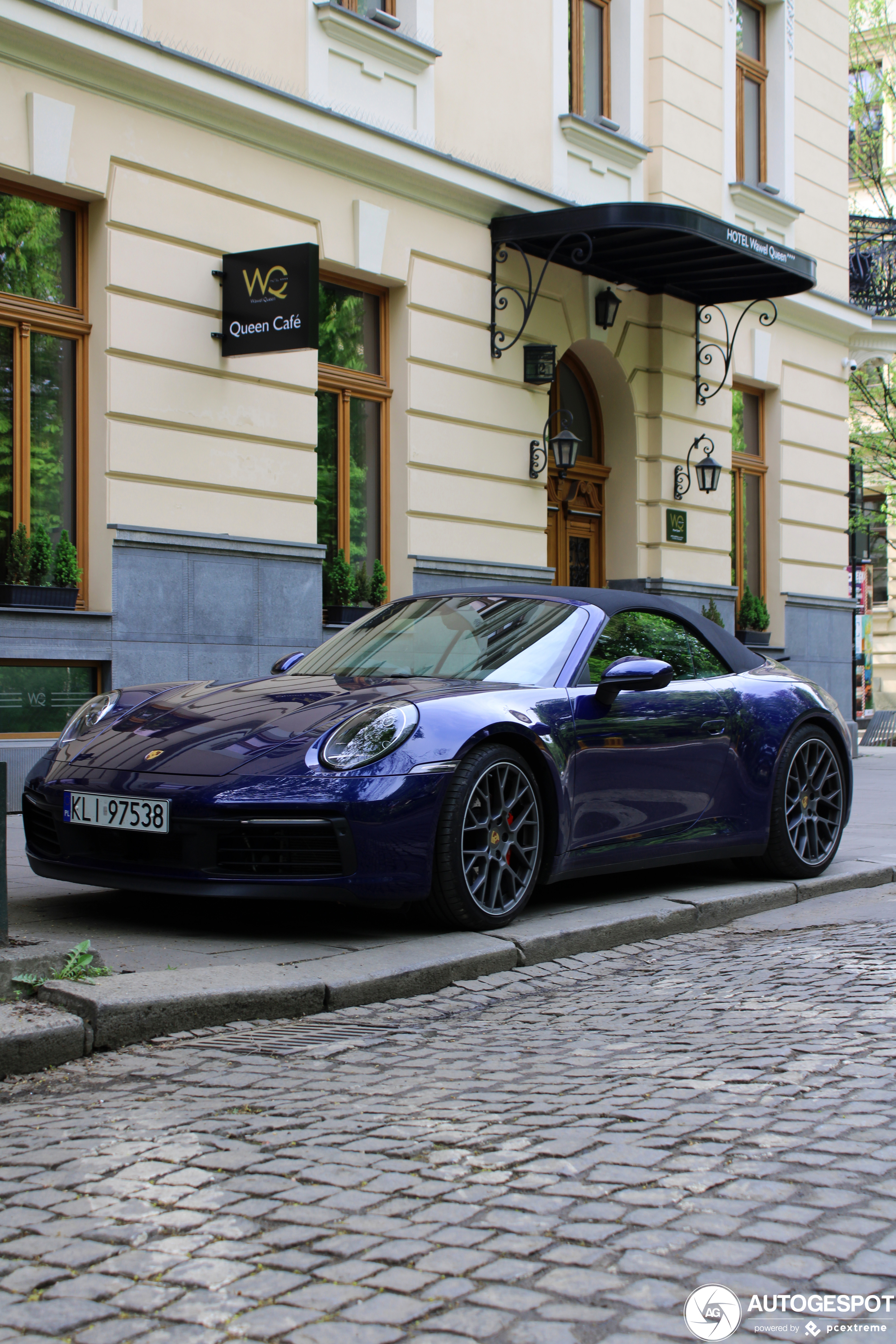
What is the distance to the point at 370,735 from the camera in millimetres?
5066

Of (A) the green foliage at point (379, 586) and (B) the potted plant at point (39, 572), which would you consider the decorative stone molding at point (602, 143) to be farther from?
(B) the potted plant at point (39, 572)

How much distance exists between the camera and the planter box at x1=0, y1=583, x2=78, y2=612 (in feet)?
31.8

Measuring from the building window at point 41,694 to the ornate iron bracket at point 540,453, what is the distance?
5359 mm

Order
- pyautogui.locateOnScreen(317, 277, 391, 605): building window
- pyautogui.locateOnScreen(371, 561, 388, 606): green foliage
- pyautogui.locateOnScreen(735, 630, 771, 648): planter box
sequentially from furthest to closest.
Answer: pyautogui.locateOnScreen(735, 630, 771, 648): planter box → pyautogui.locateOnScreen(371, 561, 388, 606): green foliage → pyautogui.locateOnScreen(317, 277, 391, 605): building window

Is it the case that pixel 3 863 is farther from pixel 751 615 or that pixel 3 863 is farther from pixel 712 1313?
pixel 751 615

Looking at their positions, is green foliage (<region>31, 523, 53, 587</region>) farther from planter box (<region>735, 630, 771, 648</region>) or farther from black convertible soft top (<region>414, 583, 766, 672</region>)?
planter box (<region>735, 630, 771, 648</region>)

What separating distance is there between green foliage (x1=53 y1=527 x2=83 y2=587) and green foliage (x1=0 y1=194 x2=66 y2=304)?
180 centimetres

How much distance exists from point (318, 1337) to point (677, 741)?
435cm

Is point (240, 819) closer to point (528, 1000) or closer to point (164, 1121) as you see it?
point (528, 1000)

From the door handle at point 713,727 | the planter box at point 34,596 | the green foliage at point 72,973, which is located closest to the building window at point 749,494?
the planter box at point 34,596

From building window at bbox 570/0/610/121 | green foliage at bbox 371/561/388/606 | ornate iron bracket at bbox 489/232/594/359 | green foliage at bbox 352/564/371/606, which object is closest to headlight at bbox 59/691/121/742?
green foliage at bbox 352/564/371/606

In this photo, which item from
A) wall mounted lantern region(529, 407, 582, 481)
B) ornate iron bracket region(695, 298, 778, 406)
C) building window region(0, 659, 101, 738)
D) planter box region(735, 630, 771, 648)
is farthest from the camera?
planter box region(735, 630, 771, 648)

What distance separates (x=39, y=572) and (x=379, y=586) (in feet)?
11.4

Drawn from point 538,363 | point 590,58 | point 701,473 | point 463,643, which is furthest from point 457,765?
point 590,58
